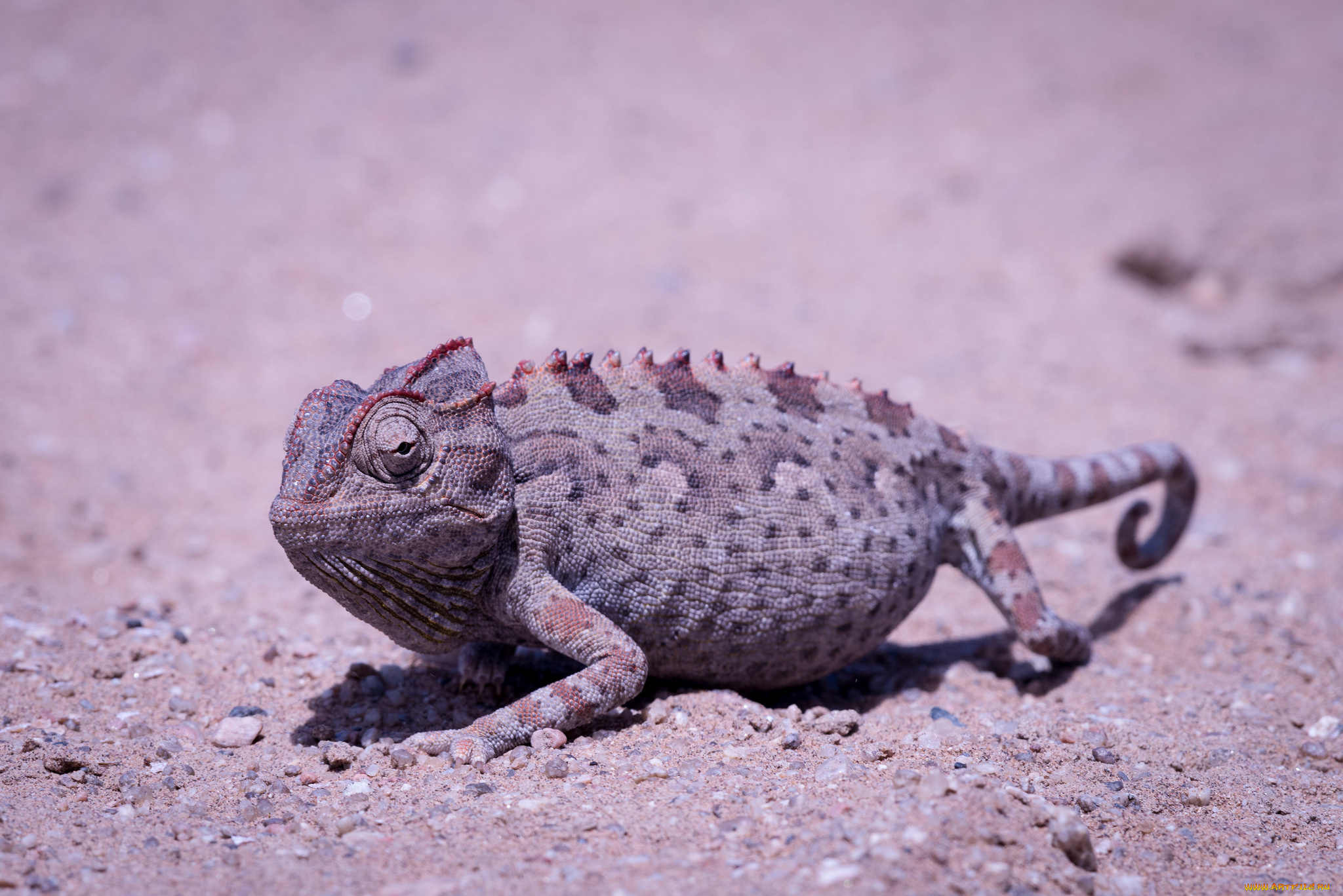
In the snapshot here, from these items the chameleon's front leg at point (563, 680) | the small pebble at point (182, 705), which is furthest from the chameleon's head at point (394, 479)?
the small pebble at point (182, 705)

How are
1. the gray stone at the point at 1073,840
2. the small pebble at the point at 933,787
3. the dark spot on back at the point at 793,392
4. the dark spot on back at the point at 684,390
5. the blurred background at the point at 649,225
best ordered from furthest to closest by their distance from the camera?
the blurred background at the point at 649,225 < the dark spot on back at the point at 793,392 < the dark spot on back at the point at 684,390 < the small pebble at the point at 933,787 < the gray stone at the point at 1073,840

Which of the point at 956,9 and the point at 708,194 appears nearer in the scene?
the point at 708,194

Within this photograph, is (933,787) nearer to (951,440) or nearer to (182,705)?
(951,440)

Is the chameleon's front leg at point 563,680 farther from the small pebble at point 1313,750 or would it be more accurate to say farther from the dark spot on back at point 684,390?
the small pebble at point 1313,750

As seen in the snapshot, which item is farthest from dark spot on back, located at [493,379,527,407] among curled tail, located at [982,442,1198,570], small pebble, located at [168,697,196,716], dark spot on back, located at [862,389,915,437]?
curled tail, located at [982,442,1198,570]

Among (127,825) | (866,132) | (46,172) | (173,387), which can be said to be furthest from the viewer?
(866,132)

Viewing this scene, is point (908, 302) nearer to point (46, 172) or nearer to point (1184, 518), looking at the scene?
point (1184, 518)

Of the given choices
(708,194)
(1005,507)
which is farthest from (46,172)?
(1005,507)
